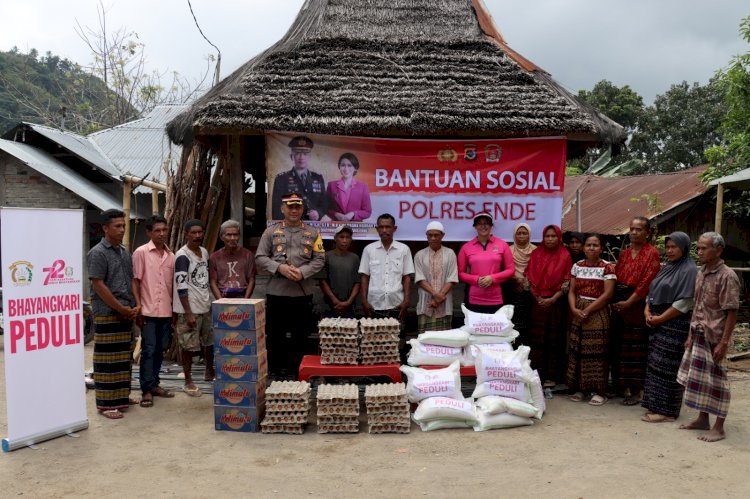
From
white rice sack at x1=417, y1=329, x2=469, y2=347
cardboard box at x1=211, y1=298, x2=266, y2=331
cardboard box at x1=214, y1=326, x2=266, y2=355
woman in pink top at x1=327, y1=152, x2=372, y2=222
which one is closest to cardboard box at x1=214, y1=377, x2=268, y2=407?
cardboard box at x1=214, y1=326, x2=266, y2=355

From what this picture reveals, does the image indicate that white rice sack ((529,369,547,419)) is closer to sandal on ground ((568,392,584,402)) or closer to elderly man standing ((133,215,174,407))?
sandal on ground ((568,392,584,402))

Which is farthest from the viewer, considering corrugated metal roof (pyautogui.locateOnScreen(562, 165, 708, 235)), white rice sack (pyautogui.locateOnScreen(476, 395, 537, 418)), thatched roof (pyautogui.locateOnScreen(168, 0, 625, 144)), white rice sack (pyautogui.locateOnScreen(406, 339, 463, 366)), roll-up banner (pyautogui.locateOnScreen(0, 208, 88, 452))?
corrugated metal roof (pyautogui.locateOnScreen(562, 165, 708, 235))

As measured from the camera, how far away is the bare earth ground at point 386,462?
3.75 m

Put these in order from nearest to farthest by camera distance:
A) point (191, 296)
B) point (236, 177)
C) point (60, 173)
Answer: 1. point (191, 296)
2. point (236, 177)
3. point (60, 173)

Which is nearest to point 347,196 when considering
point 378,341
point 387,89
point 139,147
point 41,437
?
point 387,89

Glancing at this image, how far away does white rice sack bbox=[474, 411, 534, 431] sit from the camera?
16.0ft

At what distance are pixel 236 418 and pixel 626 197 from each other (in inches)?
446

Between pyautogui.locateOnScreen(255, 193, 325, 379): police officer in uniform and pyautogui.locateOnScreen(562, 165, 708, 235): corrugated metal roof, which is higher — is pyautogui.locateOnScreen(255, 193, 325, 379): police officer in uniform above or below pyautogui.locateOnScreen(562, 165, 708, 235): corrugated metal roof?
below

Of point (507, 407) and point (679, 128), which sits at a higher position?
point (679, 128)

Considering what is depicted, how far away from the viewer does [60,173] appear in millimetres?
11820

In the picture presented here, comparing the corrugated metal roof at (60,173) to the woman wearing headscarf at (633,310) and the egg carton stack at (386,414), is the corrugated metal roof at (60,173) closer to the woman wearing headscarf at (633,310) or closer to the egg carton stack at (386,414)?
the egg carton stack at (386,414)

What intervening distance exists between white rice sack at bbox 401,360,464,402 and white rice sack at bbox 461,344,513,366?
23 centimetres

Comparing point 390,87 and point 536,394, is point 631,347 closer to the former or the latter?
point 536,394

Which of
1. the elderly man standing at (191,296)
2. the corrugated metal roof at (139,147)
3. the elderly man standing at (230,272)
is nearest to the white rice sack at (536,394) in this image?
the elderly man standing at (230,272)
